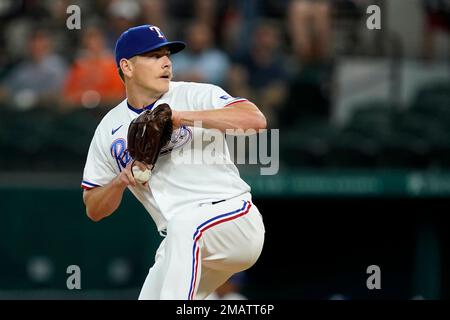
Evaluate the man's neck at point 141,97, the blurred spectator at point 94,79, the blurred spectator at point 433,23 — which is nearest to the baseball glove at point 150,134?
the man's neck at point 141,97

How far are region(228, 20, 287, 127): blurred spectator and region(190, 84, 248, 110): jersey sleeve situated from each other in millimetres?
4955

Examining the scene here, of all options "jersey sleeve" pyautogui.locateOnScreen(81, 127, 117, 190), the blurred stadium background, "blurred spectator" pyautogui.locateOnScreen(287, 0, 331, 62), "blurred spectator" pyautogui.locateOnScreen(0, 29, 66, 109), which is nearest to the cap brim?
"jersey sleeve" pyautogui.locateOnScreen(81, 127, 117, 190)

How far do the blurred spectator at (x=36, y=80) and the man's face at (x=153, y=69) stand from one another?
524 centimetres

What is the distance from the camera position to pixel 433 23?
1105cm

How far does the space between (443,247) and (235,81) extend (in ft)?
A: 8.14

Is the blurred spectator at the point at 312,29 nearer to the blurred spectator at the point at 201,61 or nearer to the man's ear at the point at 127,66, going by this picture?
the blurred spectator at the point at 201,61

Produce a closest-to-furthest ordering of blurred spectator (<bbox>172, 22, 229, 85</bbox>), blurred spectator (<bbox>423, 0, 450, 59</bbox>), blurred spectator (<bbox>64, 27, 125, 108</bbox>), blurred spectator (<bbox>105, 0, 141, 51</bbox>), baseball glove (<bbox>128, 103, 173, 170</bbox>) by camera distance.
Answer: baseball glove (<bbox>128, 103, 173, 170</bbox>) → blurred spectator (<bbox>64, 27, 125, 108</bbox>) → blurred spectator (<bbox>172, 22, 229, 85</bbox>) → blurred spectator (<bbox>105, 0, 141, 51</bbox>) → blurred spectator (<bbox>423, 0, 450, 59</bbox>)

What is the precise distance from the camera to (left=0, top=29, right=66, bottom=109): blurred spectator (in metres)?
10.1

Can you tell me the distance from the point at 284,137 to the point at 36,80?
2484mm

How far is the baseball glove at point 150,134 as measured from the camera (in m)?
4.61

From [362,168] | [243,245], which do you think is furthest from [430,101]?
[243,245]

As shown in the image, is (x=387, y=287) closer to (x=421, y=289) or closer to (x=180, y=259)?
(x=421, y=289)

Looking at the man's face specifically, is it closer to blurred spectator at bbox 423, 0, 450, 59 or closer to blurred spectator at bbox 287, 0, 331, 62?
blurred spectator at bbox 287, 0, 331, 62

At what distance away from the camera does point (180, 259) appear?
461 centimetres
